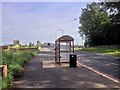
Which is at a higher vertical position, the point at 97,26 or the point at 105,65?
the point at 97,26

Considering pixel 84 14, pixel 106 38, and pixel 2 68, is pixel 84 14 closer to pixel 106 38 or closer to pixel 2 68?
pixel 106 38

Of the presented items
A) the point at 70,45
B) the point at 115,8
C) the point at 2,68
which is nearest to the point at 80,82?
the point at 2,68

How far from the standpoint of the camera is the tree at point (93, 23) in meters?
107

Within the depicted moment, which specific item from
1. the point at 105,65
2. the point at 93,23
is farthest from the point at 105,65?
the point at 93,23

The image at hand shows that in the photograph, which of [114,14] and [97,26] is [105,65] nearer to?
[114,14]

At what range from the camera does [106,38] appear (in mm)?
104000

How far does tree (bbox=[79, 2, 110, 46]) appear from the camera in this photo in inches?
4198

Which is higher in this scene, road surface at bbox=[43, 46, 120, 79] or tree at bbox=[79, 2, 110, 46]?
tree at bbox=[79, 2, 110, 46]

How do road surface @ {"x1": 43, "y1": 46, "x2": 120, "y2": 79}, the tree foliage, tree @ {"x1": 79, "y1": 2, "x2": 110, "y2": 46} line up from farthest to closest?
tree @ {"x1": 79, "y1": 2, "x2": 110, "y2": 46}
the tree foliage
road surface @ {"x1": 43, "y1": 46, "x2": 120, "y2": 79}

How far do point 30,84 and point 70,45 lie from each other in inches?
686

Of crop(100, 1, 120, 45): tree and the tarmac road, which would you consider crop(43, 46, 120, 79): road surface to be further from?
crop(100, 1, 120, 45): tree

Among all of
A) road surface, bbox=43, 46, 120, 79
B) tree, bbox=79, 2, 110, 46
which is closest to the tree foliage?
tree, bbox=79, 2, 110, 46

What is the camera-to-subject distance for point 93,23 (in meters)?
119

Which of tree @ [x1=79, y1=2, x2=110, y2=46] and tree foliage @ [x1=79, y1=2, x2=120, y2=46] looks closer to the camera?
tree foliage @ [x1=79, y1=2, x2=120, y2=46]
